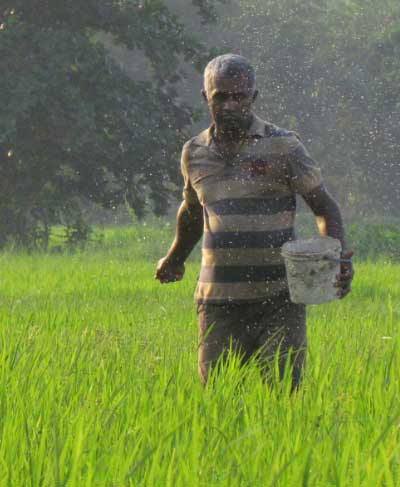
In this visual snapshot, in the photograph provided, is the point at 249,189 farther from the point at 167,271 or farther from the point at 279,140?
the point at 167,271

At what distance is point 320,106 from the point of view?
56406mm

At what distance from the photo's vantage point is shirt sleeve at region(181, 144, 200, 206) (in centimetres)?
489

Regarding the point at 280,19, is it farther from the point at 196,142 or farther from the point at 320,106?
the point at 196,142

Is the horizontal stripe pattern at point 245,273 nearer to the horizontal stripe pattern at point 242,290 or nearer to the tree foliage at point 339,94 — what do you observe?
the horizontal stripe pattern at point 242,290

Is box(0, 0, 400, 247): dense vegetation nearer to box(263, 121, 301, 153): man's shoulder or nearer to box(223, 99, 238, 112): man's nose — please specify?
box(263, 121, 301, 153): man's shoulder

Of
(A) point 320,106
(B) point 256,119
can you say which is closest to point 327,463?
(B) point 256,119

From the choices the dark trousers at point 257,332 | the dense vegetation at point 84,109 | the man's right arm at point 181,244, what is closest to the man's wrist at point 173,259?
the man's right arm at point 181,244

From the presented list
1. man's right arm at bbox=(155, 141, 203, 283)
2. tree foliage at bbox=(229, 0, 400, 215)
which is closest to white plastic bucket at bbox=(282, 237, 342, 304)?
man's right arm at bbox=(155, 141, 203, 283)

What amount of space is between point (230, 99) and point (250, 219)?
466mm

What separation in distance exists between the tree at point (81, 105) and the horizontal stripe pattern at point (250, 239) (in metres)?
16.3

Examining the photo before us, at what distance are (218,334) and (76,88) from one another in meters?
17.1

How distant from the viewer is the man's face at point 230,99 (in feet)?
14.7

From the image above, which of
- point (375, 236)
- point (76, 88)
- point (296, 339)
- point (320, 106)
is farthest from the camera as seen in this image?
point (320, 106)

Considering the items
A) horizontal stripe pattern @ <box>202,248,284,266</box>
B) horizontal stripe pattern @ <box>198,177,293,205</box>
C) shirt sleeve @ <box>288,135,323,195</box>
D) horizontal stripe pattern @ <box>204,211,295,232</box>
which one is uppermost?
shirt sleeve @ <box>288,135,323,195</box>
